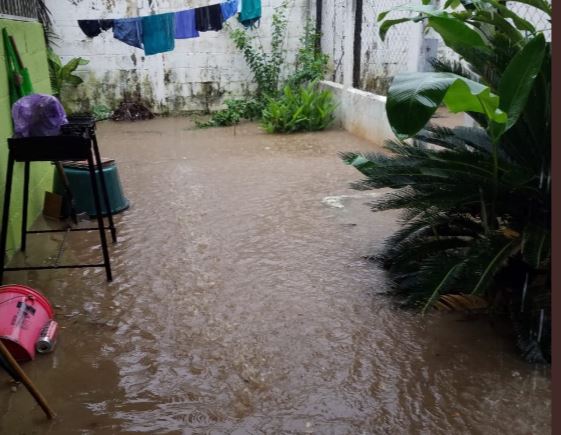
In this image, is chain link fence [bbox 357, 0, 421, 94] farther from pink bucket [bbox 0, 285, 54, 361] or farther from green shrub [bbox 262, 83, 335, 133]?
pink bucket [bbox 0, 285, 54, 361]

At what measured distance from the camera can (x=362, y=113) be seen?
25.3 feet

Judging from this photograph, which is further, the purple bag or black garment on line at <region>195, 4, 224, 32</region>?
black garment on line at <region>195, 4, 224, 32</region>

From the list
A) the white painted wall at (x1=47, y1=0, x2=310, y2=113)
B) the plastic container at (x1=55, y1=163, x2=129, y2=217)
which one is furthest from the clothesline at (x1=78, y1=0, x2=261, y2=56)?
the plastic container at (x1=55, y1=163, x2=129, y2=217)

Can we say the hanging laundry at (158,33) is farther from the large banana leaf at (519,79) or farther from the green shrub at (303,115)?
the large banana leaf at (519,79)

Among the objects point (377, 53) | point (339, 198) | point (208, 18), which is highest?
point (208, 18)

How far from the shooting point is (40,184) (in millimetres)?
4480

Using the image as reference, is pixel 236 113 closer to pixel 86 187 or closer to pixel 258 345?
pixel 86 187

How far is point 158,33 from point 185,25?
523mm

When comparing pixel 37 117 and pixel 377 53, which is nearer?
pixel 37 117

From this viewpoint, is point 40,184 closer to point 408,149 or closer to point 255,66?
point 408,149

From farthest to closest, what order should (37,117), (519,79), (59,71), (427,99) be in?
(59,71) < (37,117) < (519,79) < (427,99)

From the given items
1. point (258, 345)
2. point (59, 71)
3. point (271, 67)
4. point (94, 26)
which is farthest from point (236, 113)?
point (258, 345)

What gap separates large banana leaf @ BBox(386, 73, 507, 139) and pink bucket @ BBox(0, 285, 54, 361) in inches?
75.6

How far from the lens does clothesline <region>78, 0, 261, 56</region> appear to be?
965cm
